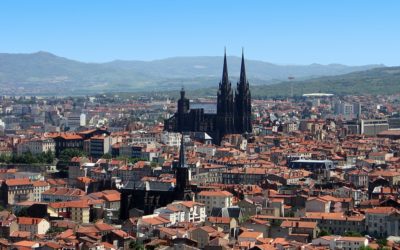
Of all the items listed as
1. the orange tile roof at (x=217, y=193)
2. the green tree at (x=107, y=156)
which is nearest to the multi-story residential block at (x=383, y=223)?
the orange tile roof at (x=217, y=193)

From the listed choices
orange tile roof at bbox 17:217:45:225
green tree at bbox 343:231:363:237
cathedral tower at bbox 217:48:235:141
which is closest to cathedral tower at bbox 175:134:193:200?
orange tile roof at bbox 17:217:45:225

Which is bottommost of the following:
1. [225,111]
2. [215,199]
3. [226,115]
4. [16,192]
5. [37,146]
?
[16,192]

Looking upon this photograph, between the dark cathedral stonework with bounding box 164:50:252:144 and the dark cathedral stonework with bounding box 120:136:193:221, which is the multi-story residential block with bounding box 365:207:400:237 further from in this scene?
the dark cathedral stonework with bounding box 164:50:252:144

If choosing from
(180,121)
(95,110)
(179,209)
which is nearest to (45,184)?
(179,209)

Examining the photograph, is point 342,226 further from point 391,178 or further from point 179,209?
point 391,178

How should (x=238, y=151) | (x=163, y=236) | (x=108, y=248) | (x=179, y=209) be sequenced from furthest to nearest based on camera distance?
(x=238, y=151) < (x=179, y=209) < (x=163, y=236) < (x=108, y=248)

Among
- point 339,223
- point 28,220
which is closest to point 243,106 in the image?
point 339,223

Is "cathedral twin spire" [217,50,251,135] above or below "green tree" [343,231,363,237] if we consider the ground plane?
above

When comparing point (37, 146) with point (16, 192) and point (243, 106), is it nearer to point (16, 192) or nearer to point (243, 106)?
point (243, 106)
